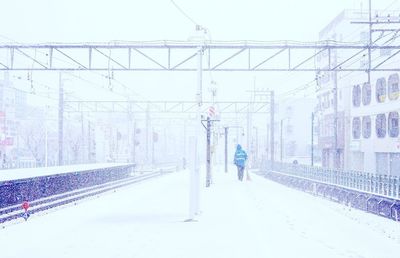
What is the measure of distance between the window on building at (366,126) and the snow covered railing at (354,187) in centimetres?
1412

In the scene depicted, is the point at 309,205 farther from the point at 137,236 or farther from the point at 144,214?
the point at 137,236

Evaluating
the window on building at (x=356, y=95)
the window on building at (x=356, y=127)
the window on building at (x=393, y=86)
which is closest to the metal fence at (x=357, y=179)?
the window on building at (x=393, y=86)

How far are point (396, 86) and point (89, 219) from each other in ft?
104

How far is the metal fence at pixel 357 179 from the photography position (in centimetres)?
1753

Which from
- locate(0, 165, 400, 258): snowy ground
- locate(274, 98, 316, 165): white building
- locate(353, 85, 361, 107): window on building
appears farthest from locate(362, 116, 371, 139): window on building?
locate(274, 98, 316, 165): white building

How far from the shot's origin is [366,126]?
46.6 meters

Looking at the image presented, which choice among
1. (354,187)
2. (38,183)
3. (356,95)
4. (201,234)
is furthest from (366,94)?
(201,234)

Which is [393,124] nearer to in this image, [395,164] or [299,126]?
[395,164]

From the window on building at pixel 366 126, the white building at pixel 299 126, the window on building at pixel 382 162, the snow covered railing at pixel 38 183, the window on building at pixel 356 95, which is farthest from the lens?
the white building at pixel 299 126

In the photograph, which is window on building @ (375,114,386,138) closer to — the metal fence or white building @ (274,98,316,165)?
the metal fence

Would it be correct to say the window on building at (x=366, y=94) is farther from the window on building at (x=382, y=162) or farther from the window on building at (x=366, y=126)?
the window on building at (x=382, y=162)

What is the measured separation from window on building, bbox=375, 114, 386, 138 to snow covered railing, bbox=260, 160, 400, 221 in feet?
39.0

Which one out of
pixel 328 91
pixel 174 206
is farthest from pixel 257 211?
pixel 328 91

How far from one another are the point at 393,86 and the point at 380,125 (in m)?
3.97
